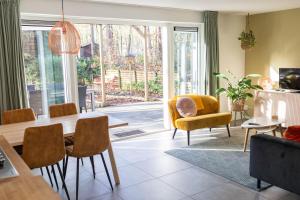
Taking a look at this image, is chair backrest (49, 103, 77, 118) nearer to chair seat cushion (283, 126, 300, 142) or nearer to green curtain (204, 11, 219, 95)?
chair seat cushion (283, 126, 300, 142)

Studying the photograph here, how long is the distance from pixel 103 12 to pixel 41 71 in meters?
1.37

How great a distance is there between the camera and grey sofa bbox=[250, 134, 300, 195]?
2.86 meters

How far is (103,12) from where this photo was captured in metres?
4.93

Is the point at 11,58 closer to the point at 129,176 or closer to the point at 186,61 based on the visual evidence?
the point at 129,176

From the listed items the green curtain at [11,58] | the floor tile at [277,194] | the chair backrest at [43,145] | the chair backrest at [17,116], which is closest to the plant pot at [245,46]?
the floor tile at [277,194]

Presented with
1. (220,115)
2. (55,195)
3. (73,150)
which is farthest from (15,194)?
(220,115)

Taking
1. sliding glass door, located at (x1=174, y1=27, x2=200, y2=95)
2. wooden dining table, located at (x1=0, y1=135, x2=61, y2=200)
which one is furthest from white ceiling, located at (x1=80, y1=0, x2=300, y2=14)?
wooden dining table, located at (x1=0, y1=135, x2=61, y2=200)

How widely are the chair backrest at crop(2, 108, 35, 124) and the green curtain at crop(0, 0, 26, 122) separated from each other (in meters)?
0.49

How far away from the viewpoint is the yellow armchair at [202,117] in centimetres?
512

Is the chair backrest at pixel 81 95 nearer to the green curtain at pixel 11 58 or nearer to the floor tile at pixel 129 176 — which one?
the green curtain at pixel 11 58

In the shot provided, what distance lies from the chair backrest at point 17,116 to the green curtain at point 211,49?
3.71 metres

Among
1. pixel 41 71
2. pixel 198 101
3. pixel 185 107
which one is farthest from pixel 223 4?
pixel 41 71

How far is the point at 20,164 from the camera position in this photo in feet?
7.12

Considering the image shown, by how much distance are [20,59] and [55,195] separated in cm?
302
